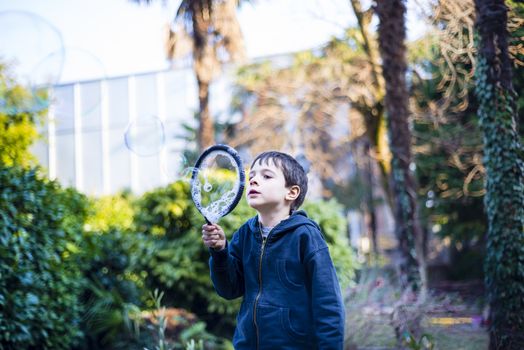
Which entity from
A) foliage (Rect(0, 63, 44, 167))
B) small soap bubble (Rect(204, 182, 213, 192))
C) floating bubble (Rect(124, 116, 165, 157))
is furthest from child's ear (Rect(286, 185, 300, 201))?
foliage (Rect(0, 63, 44, 167))

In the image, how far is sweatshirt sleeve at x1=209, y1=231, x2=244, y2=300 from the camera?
2.75m

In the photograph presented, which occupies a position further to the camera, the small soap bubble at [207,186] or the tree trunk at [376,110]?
the tree trunk at [376,110]

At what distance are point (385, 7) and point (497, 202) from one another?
405 centimetres

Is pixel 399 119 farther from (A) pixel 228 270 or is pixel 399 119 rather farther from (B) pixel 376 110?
(A) pixel 228 270

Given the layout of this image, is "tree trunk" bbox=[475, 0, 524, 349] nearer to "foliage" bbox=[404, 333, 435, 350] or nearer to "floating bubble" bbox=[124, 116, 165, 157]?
"foliage" bbox=[404, 333, 435, 350]

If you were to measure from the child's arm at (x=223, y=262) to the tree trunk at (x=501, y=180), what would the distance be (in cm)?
294

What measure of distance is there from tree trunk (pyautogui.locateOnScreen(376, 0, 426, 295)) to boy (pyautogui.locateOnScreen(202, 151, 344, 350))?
18.1 feet

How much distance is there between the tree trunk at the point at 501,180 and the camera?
4844mm

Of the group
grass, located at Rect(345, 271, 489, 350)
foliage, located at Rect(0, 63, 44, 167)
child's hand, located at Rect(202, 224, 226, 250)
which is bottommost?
grass, located at Rect(345, 271, 489, 350)

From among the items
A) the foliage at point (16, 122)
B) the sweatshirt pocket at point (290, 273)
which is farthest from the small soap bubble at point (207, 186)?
the foliage at point (16, 122)

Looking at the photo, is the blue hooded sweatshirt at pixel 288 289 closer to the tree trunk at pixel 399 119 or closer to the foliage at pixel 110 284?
the foliage at pixel 110 284

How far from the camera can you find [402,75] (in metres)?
8.28

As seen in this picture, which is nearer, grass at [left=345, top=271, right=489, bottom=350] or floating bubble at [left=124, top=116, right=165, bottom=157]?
grass at [left=345, top=271, right=489, bottom=350]

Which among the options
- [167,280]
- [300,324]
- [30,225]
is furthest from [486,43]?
[167,280]
